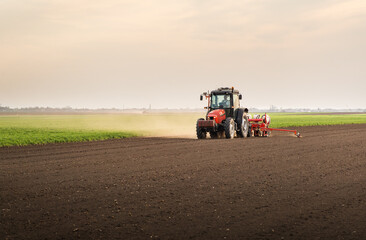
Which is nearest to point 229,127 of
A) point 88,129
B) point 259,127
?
point 259,127

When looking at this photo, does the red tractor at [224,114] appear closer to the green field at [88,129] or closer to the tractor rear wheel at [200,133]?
the tractor rear wheel at [200,133]

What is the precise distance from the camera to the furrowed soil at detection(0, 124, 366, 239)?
668cm

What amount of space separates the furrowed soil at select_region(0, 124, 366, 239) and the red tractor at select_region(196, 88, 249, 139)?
6.84 metres

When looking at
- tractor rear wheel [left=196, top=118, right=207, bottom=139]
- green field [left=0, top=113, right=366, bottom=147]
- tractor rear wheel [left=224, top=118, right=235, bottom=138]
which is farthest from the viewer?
green field [left=0, top=113, right=366, bottom=147]

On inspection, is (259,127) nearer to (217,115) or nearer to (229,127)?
(229,127)

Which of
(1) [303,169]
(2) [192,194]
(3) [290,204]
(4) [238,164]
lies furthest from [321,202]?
(4) [238,164]

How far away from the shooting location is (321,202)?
27.9 ft

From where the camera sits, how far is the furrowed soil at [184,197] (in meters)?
6.68

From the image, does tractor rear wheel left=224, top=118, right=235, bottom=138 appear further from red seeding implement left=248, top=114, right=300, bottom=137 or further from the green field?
the green field

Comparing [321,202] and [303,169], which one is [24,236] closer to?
[321,202]

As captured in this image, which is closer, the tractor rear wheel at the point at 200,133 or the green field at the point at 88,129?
the tractor rear wheel at the point at 200,133

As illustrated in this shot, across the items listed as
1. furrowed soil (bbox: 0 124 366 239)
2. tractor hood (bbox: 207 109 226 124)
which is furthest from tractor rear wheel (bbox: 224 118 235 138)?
furrowed soil (bbox: 0 124 366 239)

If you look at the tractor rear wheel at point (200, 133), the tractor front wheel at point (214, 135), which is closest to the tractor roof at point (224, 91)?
the tractor rear wheel at point (200, 133)

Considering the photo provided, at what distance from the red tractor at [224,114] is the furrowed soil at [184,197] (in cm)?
684
